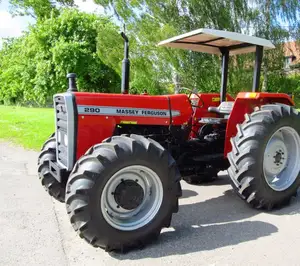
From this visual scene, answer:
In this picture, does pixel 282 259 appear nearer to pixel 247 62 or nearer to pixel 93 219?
pixel 93 219

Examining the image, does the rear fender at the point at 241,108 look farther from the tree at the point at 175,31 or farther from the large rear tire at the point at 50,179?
the tree at the point at 175,31

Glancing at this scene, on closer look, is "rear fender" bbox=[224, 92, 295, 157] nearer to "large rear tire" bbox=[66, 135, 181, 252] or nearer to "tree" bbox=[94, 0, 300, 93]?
"large rear tire" bbox=[66, 135, 181, 252]

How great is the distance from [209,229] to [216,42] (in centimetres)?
268

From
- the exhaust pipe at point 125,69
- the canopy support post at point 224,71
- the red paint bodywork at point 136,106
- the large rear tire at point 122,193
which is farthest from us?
the canopy support post at point 224,71

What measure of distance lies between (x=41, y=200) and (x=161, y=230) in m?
1.92

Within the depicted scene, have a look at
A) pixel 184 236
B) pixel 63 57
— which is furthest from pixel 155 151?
pixel 63 57

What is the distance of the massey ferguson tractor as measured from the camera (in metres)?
3.16

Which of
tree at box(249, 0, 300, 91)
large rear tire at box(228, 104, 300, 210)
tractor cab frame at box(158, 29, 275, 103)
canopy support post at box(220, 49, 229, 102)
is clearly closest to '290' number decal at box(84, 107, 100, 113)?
tractor cab frame at box(158, 29, 275, 103)

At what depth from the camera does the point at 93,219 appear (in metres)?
3.08

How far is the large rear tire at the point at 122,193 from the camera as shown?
3.07 meters

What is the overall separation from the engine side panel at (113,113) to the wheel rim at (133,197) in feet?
1.94

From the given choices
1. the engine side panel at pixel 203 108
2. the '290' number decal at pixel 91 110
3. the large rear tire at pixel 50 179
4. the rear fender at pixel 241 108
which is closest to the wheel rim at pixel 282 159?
the rear fender at pixel 241 108

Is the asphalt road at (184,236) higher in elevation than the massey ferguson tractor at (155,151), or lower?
lower

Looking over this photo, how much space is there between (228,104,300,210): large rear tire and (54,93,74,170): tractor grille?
191cm
